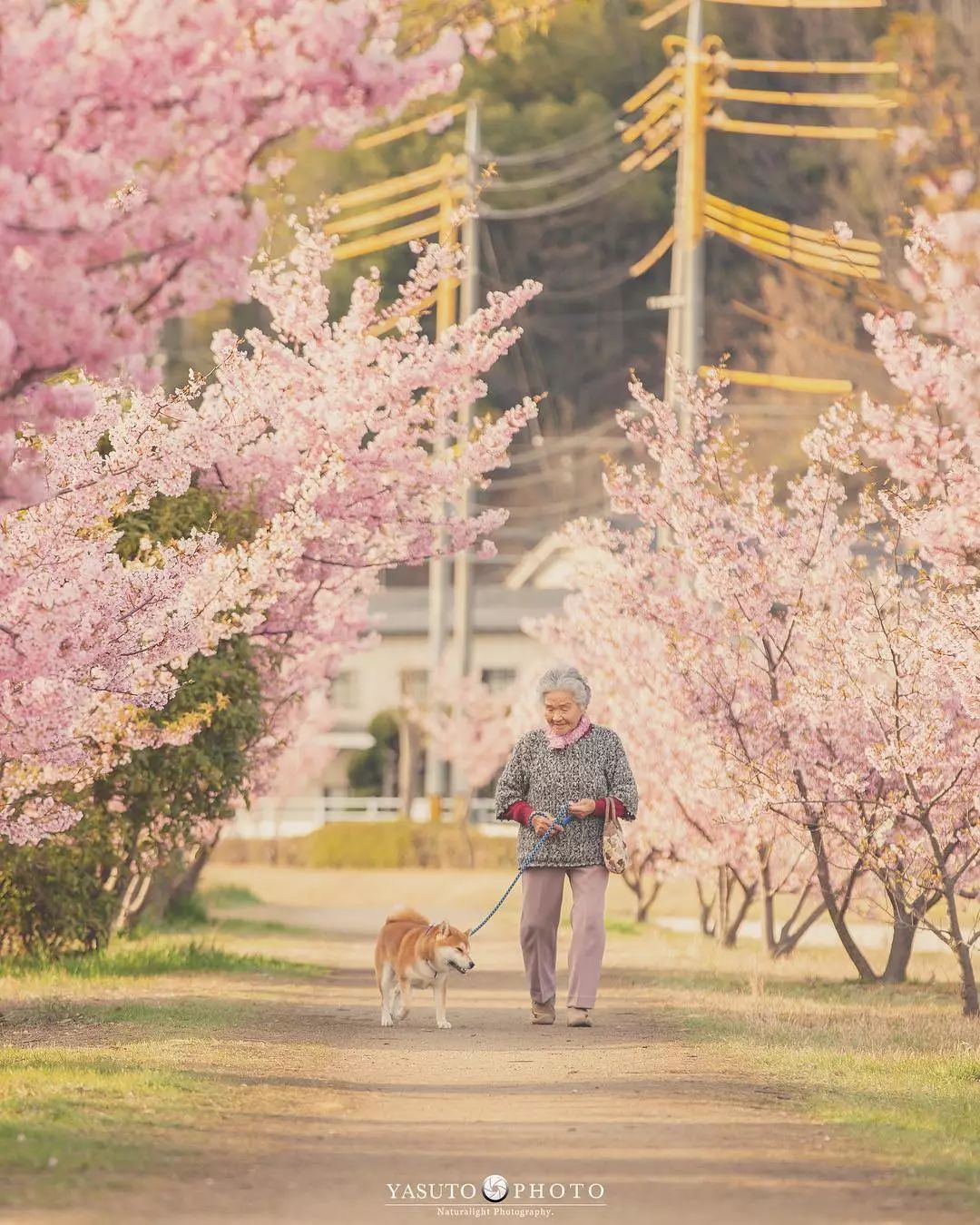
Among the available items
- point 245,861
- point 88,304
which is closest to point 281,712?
point 88,304

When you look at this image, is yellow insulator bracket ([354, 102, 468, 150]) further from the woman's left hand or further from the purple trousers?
the purple trousers

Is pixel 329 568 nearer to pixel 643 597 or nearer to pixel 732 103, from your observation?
pixel 643 597

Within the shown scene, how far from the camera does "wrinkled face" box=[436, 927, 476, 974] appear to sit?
13023mm

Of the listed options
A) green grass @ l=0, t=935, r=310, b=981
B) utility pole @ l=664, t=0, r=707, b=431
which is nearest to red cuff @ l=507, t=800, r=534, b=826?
green grass @ l=0, t=935, r=310, b=981

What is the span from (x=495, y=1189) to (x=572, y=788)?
5.99 meters

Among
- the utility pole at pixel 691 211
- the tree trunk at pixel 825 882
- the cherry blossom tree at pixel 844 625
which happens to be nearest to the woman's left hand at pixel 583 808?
the cherry blossom tree at pixel 844 625

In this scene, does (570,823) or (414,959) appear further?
(570,823)

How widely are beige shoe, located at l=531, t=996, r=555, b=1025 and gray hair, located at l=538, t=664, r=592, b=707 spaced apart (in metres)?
1.84

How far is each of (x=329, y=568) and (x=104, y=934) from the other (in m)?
3.87

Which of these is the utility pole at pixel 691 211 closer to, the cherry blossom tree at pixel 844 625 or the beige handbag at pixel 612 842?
the cherry blossom tree at pixel 844 625

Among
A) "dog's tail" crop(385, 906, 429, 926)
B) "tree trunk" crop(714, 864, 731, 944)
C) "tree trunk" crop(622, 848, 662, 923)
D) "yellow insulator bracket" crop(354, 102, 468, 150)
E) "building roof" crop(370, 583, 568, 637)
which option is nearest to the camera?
"yellow insulator bracket" crop(354, 102, 468, 150)

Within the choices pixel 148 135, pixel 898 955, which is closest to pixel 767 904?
pixel 898 955

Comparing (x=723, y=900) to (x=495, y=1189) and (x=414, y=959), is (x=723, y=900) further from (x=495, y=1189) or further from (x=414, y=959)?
(x=495, y=1189)

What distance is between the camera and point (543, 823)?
1338 centimetres
